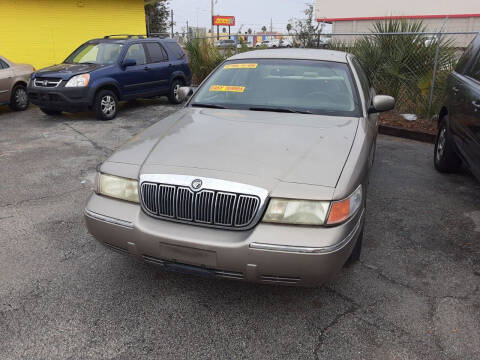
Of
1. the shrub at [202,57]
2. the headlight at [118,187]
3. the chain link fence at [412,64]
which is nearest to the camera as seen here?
the headlight at [118,187]

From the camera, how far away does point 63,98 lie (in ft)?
28.8

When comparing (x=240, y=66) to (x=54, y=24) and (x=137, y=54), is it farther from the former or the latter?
(x=54, y=24)

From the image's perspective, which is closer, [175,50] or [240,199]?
[240,199]

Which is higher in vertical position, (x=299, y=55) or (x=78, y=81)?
(x=299, y=55)

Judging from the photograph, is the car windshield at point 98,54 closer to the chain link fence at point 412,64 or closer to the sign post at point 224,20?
the chain link fence at point 412,64

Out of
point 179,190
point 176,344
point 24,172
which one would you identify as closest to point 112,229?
point 179,190

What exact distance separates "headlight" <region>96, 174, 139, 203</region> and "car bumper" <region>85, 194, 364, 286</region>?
14cm

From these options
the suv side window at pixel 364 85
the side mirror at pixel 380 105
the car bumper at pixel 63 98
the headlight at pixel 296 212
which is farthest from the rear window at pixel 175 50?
the headlight at pixel 296 212

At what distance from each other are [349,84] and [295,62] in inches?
24.1

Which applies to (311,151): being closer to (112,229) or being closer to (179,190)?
(179,190)

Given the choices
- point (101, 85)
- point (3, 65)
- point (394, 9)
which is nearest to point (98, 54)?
point (101, 85)

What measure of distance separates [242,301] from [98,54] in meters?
8.54

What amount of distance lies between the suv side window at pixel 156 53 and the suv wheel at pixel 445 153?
7.18 metres

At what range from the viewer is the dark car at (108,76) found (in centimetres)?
884
